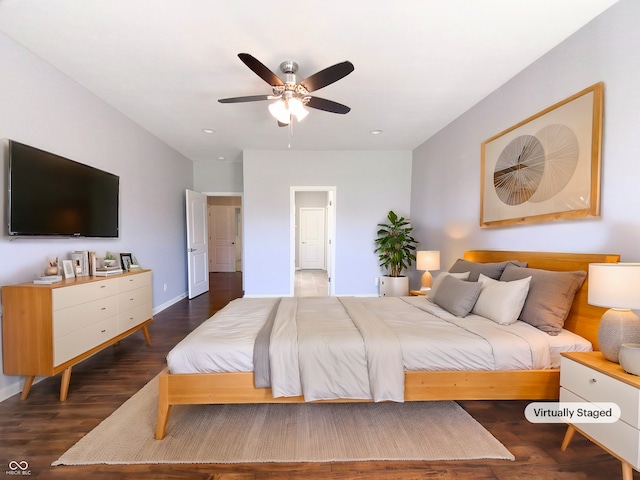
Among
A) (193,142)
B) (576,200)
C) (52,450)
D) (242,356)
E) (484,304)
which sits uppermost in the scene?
(193,142)

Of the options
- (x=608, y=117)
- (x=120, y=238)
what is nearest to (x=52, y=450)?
(x=120, y=238)

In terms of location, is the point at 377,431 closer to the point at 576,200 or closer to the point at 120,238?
the point at 576,200

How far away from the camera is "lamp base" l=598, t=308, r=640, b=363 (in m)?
1.38

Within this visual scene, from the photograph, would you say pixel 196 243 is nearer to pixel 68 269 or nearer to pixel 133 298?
pixel 133 298

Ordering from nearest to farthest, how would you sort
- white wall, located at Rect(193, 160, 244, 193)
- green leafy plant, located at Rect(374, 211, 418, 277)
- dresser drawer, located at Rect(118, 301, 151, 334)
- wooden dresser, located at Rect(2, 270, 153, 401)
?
wooden dresser, located at Rect(2, 270, 153, 401) < dresser drawer, located at Rect(118, 301, 151, 334) < green leafy plant, located at Rect(374, 211, 418, 277) < white wall, located at Rect(193, 160, 244, 193)

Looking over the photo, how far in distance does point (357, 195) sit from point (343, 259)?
3.84ft

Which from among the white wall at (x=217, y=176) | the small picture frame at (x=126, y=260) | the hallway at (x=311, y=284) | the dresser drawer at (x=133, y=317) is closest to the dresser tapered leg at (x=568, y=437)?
the dresser drawer at (x=133, y=317)

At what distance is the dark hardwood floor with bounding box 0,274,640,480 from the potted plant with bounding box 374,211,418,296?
2451 mm

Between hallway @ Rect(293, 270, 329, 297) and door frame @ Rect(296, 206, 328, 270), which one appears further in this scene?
door frame @ Rect(296, 206, 328, 270)

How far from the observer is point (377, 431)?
169 cm

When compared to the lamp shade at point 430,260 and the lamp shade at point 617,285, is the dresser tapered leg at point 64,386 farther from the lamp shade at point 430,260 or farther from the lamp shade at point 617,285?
the lamp shade at point 430,260

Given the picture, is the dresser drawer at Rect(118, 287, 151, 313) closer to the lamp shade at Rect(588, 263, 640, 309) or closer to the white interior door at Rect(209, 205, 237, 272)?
the lamp shade at Rect(588, 263, 640, 309)

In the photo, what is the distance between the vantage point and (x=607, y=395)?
1303 millimetres
